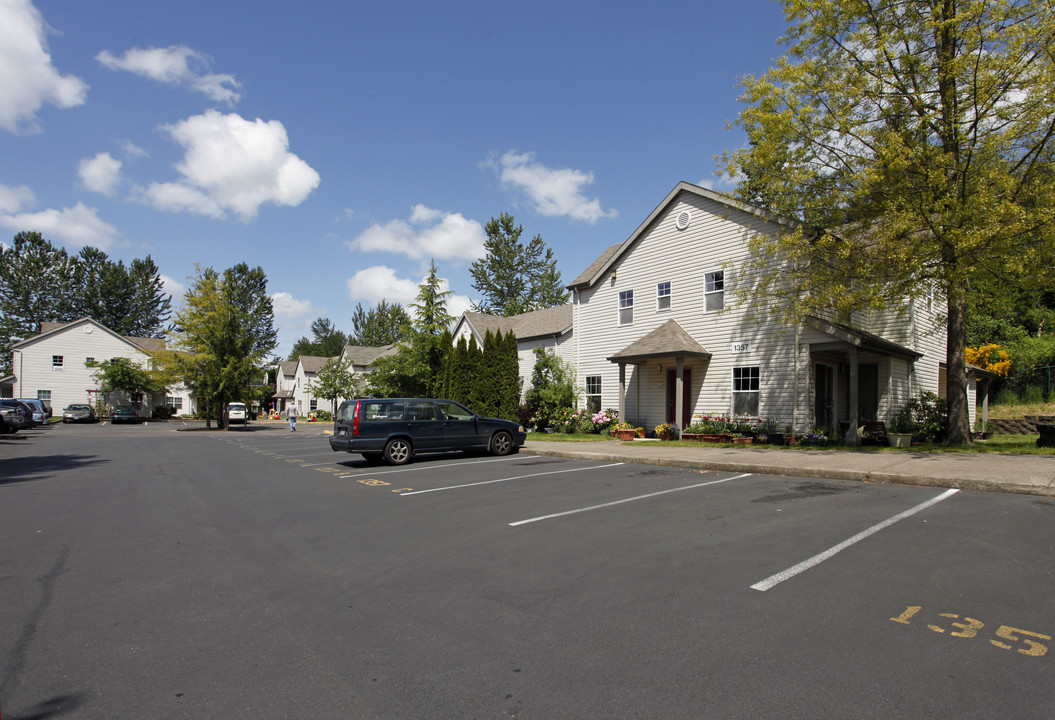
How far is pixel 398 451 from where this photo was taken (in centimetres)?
1456

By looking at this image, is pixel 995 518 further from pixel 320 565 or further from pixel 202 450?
pixel 202 450

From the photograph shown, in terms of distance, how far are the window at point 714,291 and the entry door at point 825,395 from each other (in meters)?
3.69

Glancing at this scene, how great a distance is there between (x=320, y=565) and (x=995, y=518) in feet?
25.2

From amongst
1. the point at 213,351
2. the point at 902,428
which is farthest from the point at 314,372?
the point at 902,428

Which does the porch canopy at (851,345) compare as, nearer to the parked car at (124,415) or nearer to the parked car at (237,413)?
the parked car at (237,413)

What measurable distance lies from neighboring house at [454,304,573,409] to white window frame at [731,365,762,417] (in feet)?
27.0

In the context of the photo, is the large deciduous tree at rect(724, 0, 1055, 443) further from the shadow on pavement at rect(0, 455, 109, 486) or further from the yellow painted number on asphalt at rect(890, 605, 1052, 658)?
the shadow on pavement at rect(0, 455, 109, 486)

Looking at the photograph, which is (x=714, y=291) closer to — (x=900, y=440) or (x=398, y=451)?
(x=900, y=440)

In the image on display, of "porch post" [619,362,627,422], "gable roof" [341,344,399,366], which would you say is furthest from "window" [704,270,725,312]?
"gable roof" [341,344,399,366]

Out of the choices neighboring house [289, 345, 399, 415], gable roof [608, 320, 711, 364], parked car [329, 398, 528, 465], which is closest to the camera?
parked car [329, 398, 528, 465]

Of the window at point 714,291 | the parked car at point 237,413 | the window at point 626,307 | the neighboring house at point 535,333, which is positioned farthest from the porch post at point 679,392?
the parked car at point 237,413

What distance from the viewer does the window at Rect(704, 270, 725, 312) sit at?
65.4 ft

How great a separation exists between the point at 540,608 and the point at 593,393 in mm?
20029

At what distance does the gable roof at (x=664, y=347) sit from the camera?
63.0ft
